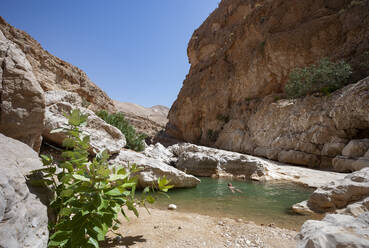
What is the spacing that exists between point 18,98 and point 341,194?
577 cm

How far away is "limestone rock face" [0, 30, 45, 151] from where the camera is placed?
158 cm

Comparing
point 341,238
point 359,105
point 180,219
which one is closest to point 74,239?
point 341,238

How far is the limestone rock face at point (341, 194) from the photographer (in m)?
3.74

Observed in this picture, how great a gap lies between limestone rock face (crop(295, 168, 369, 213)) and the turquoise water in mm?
648

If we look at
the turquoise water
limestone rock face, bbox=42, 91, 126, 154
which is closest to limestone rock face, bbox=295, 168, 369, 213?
the turquoise water

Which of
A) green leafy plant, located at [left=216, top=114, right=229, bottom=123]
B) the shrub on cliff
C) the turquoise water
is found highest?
the shrub on cliff

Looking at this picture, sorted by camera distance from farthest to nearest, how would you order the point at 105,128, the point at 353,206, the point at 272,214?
the point at 105,128
the point at 272,214
the point at 353,206

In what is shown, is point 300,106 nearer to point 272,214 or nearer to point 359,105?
point 359,105

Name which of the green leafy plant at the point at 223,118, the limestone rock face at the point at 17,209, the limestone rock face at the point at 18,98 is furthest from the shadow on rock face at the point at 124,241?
the green leafy plant at the point at 223,118

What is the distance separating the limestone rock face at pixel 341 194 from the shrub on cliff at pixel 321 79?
1148 cm

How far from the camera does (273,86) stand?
64.8ft

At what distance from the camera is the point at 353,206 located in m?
3.27

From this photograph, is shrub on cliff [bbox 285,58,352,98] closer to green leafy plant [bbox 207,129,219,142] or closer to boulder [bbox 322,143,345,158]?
boulder [bbox 322,143,345,158]

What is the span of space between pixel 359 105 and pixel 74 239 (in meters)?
13.7
